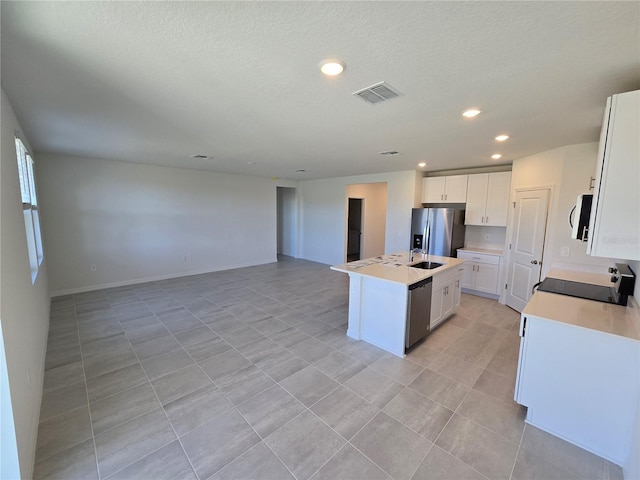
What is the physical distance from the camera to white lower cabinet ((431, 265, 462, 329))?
3472 millimetres

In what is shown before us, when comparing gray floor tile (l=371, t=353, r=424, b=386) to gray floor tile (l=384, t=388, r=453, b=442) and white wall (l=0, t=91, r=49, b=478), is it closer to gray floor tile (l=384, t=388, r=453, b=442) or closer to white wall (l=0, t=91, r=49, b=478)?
gray floor tile (l=384, t=388, r=453, b=442)

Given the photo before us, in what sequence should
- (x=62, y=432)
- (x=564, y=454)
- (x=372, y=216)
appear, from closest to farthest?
(x=564, y=454)
(x=62, y=432)
(x=372, y=216)

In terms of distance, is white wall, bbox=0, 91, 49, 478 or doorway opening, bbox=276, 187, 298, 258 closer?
white wall, bbox=0, 91, 49, 478

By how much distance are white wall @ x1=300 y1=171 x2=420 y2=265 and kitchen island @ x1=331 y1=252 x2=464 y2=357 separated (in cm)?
224

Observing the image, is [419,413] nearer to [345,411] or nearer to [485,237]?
[345,411]

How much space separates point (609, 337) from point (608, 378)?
28 centimetres

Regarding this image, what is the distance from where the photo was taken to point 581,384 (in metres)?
1.86

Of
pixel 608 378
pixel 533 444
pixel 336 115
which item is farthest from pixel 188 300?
pixel 608 378

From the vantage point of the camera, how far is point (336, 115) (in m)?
2.46

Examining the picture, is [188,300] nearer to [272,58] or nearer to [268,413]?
[268,413]

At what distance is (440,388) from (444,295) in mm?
1544

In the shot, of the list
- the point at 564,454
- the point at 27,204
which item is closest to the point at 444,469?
the point at 564,454

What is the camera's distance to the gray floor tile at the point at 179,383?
91.3 inches

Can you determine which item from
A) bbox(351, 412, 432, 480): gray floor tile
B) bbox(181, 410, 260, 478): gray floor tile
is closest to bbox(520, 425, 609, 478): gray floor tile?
bbox(351, 412, 432, 480): gray floor tile
